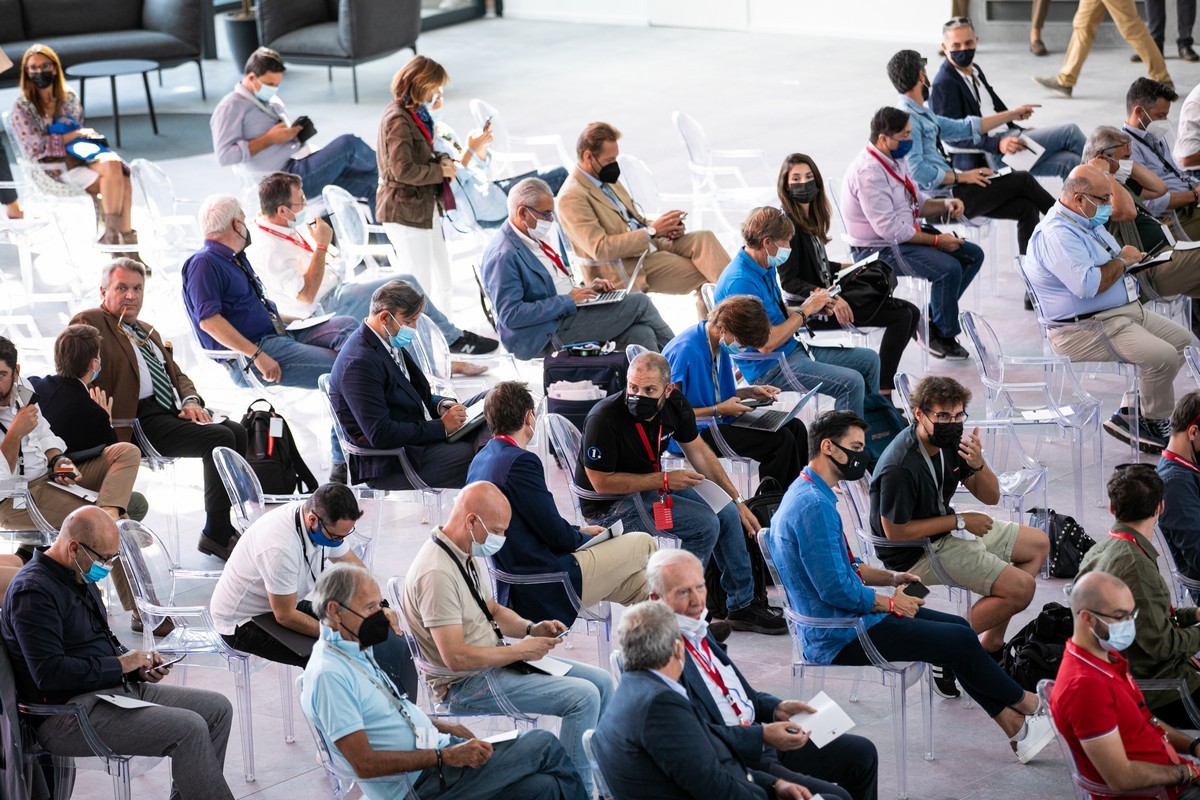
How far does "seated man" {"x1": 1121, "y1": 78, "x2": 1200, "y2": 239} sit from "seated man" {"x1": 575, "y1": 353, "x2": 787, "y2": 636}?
397cm

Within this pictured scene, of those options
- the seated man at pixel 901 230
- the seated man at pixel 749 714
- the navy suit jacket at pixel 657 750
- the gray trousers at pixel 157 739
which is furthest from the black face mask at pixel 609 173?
the navy suit jacket at pixel 657 750

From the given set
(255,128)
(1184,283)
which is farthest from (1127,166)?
(255,128)

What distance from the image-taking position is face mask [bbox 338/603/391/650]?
13.7ft

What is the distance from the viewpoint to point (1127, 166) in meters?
8.27

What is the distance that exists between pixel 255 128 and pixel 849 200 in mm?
3497

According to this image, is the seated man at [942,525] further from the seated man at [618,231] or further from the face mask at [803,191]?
the seated man at [618,231]

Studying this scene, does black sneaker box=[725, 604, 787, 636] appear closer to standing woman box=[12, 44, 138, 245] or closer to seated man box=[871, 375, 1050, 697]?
seated man box=[871, 375, 1050, 697]

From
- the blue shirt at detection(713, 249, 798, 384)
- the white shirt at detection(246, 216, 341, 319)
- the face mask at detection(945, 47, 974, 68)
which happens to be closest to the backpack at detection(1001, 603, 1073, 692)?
the blue shirt at detection(713, 249, 798, 384)

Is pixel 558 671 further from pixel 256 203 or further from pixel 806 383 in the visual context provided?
pixel 256 203

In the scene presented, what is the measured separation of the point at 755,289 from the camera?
268 inches

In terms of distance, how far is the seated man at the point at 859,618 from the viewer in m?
4.84

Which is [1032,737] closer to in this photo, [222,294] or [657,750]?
[657,750]

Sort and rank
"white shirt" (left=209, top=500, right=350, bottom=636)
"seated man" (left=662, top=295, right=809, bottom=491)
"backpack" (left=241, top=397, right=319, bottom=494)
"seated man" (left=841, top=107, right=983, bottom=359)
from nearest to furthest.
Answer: "white shirt" (left=209, top=500, right=350, bottom=636), "seated man" (left=662, top=295, right=809, bottom=491), "backpack" (left=241, top=397, right=319, bottom=494), "seated man" (left=841, top=107, right=983, bottom=359)

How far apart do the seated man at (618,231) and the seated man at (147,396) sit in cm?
212
